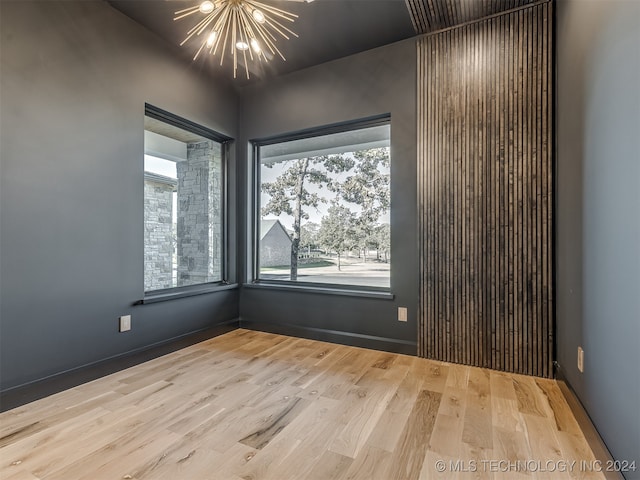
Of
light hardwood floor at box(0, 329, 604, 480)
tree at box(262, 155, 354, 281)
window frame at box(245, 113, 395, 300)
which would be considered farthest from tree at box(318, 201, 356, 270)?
light hardwood floor at box(0, 329, 604, 480)

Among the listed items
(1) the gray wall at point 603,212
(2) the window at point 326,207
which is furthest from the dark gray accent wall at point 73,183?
(1) the gray wall at point 603,212

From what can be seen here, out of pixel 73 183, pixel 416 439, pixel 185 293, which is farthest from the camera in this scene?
pixel 185 293

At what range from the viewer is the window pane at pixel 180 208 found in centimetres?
282

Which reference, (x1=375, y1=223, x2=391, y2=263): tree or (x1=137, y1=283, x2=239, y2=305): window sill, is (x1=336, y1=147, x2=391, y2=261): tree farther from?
(x1=137, y1=283, x2=239, y2=305): window sill

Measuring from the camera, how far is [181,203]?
3086 mm

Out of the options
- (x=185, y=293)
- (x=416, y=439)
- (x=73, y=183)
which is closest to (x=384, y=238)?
(x=416, y=439)

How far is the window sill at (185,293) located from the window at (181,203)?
0.08 m

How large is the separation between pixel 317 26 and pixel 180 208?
1970 millimetres

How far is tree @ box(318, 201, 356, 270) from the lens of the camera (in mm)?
3199

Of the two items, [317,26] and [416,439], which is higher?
[317,26]

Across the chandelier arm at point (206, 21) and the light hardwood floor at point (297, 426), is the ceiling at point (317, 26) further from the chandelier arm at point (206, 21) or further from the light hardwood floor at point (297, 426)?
the light hardwood floor at point (297, 426)

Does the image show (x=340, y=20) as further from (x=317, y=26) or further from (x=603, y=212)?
(x=603, y=212)

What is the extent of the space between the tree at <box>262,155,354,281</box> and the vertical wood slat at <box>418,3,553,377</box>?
3.23 ft

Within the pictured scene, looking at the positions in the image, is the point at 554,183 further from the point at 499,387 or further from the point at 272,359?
the point at 272,359
